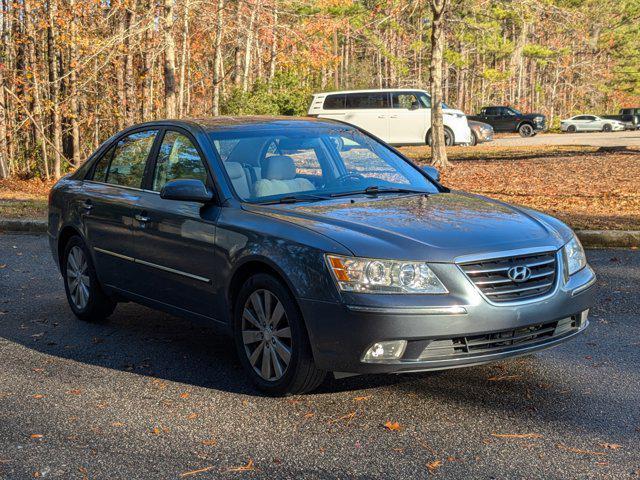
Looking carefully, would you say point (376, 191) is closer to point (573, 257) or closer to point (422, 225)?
point (422, 225)

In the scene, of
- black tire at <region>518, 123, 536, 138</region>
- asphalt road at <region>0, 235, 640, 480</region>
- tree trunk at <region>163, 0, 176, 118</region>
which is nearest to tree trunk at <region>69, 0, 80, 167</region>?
tree trunk at <region>163, 0, 176, 118</region>

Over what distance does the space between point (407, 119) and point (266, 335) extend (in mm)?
27181

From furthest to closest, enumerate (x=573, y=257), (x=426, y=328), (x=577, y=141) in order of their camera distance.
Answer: (x=577, y=141) < (x=573, y=257) < (x=426, y=328)

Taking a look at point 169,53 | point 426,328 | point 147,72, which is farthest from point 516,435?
point 147,72

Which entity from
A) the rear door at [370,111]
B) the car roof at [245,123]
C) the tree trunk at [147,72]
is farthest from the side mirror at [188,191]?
the rear door at [370,111]

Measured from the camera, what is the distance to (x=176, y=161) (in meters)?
6.24

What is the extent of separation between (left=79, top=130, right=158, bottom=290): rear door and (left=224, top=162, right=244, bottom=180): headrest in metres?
0.94

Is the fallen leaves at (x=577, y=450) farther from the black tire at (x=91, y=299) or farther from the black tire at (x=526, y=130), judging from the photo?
the black tire at (x=526, y=130)

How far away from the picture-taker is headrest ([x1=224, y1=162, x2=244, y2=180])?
576 centimetres

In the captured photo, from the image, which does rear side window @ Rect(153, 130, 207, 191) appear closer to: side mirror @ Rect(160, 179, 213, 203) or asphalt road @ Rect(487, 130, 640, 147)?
side mirror @ Rect(160, 179, 213, 203)

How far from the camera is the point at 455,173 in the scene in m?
20.0

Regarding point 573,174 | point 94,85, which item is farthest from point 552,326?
point 94,85

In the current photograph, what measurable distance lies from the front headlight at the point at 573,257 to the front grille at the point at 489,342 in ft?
1.21

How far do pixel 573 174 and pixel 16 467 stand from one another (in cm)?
1639
